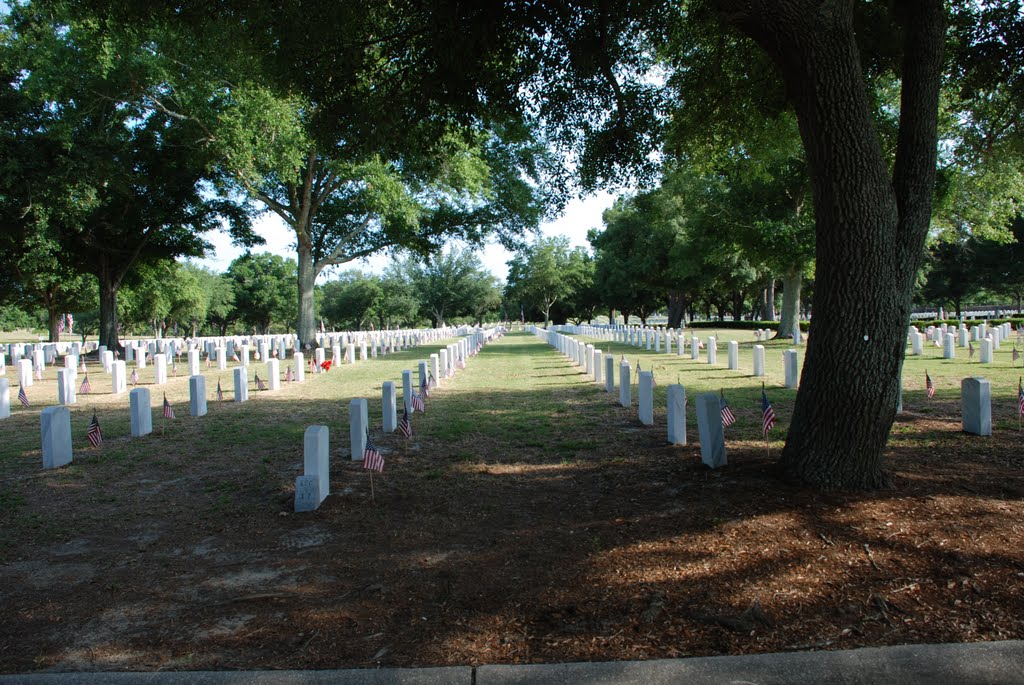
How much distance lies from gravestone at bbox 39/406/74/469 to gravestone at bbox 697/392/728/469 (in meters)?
7.35

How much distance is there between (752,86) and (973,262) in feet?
174

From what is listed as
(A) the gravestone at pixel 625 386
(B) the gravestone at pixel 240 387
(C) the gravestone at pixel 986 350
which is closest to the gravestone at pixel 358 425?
(A) the gravestone at pixel 625 386

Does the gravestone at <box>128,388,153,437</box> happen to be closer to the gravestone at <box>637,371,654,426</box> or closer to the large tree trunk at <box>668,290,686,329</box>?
the gravestone at <box>637,371,654,426</box>

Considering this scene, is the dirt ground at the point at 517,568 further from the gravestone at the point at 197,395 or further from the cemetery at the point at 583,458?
the gravestone at the point at 197,395

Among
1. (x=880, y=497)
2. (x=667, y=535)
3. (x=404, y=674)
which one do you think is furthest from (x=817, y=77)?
(x=404, y=674)

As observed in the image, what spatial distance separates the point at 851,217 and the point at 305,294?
28.1 metres

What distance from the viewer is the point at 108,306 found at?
30484 millimetres

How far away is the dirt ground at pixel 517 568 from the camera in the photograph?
348 centimetres

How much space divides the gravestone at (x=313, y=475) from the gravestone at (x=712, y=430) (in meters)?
3.70

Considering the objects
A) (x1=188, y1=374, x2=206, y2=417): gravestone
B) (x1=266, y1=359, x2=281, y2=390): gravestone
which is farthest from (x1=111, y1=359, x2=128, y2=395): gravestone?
(x1=188, y1=374, x2=206, y2=417): gravestone

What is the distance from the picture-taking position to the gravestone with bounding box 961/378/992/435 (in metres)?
7.87

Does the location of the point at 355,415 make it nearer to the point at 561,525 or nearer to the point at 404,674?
the point at 561,525

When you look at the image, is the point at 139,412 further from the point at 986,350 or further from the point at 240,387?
the point at 986,350

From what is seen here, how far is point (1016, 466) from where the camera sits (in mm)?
6375
